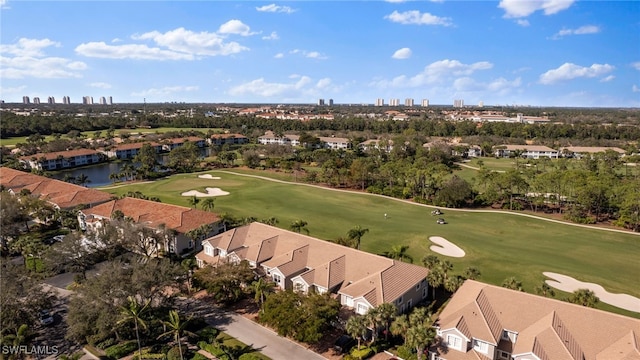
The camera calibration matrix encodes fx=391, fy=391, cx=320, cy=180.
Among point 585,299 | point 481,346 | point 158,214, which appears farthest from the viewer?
point 158,214

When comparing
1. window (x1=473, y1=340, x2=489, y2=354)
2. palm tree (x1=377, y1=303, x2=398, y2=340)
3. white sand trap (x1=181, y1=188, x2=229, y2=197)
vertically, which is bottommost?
window (x1=473, y1=340, x2=489, y2=354)

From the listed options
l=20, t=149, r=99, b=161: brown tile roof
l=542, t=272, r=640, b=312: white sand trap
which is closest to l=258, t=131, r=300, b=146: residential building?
l=20, t=149, r=99, b=161: brown tile roof

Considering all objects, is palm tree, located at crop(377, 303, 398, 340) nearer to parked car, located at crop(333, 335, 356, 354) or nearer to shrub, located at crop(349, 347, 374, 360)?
shrub, located at crop(349, 347, 374, 360)

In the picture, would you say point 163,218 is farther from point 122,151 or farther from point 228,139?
point 228,139

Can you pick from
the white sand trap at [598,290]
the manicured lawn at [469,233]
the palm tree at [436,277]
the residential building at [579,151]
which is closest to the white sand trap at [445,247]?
the manicured lawn at [469,233]

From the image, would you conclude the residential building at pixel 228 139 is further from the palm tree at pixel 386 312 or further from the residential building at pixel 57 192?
the palm tree at pixel 386 312

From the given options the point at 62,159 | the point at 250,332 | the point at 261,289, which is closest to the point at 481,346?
the point at 250,332

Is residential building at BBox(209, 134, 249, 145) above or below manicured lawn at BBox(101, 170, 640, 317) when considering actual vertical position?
above
